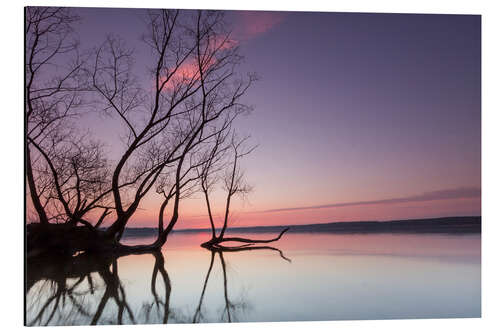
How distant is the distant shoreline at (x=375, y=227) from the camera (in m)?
5.27

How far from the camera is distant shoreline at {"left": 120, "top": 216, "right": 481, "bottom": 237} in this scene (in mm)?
5270

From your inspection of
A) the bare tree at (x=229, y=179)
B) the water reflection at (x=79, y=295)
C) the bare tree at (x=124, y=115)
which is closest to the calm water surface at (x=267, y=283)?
the water reflection at (x=79, y=295)

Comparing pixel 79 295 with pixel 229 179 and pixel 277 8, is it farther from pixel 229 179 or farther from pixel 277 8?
pixel 277 8

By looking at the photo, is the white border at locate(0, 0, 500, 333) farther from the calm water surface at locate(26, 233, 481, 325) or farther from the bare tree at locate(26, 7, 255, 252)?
the bare tree at locate(26, 7, 255, 252)

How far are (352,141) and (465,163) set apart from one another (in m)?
1.09

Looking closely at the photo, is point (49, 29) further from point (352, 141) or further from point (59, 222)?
point (352, 141)

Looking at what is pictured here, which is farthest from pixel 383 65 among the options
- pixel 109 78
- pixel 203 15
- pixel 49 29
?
pixel 49 29

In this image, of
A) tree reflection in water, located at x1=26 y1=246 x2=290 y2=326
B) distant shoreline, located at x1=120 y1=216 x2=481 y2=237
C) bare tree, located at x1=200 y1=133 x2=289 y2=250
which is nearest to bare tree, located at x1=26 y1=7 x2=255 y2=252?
bare tree, located at x1=200 y1=133 x2=289 y2=250

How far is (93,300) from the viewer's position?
4.25 metres

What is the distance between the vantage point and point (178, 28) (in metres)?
5.24

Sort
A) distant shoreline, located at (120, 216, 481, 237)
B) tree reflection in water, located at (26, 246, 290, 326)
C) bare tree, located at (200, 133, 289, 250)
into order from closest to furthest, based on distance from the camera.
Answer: tree reflection in water, located at (26, 246, 290, 326) < distant shoreline, located at (120, 216, 481, 237) < bare tree, located at (200, 133, 289, 250)

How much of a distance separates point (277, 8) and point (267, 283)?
243 centimetres

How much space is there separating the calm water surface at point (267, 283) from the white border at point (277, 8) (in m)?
0.09

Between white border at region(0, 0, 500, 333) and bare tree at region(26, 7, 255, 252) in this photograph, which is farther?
bare tree at region(26, 7, 255, 252)
